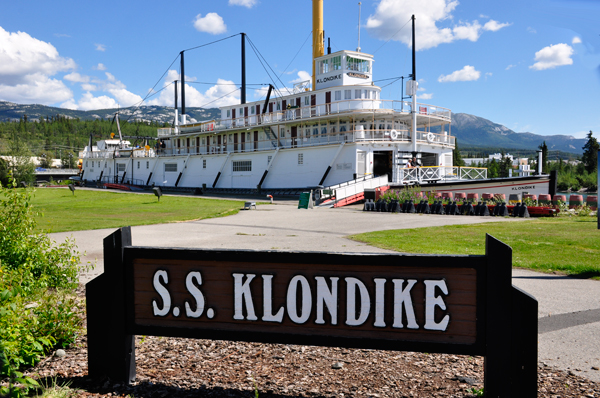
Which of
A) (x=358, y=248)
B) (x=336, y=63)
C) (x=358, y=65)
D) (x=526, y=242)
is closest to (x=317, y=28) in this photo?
(x=358, y=65)

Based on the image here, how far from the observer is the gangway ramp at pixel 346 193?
26.6 meters

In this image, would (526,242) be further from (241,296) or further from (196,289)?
(196,289)

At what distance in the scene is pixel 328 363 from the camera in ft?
11.9

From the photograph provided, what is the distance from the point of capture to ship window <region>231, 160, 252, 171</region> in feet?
144

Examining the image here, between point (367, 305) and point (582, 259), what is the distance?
23.1ft

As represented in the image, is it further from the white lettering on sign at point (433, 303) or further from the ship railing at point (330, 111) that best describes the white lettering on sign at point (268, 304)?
the ship railing at point (330, 111)

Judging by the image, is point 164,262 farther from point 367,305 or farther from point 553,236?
point 553,236

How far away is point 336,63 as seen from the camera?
38250 mm

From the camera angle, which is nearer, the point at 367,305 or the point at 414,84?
the point at 367,305

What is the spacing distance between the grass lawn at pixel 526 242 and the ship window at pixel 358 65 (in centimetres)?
2785

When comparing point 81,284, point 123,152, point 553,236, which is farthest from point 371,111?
point 123,152

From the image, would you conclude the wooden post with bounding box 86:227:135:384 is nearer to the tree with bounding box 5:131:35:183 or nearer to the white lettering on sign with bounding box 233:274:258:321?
the white lettering on sign with bounding box 233:274:258:321

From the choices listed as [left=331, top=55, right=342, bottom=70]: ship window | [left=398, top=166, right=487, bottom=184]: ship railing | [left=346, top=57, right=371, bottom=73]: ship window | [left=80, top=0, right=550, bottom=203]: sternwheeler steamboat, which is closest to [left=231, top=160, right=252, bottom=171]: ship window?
[left=80, top=0, right=550, bottom=203]: sternwheeler steamboat

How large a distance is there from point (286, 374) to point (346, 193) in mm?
24451
